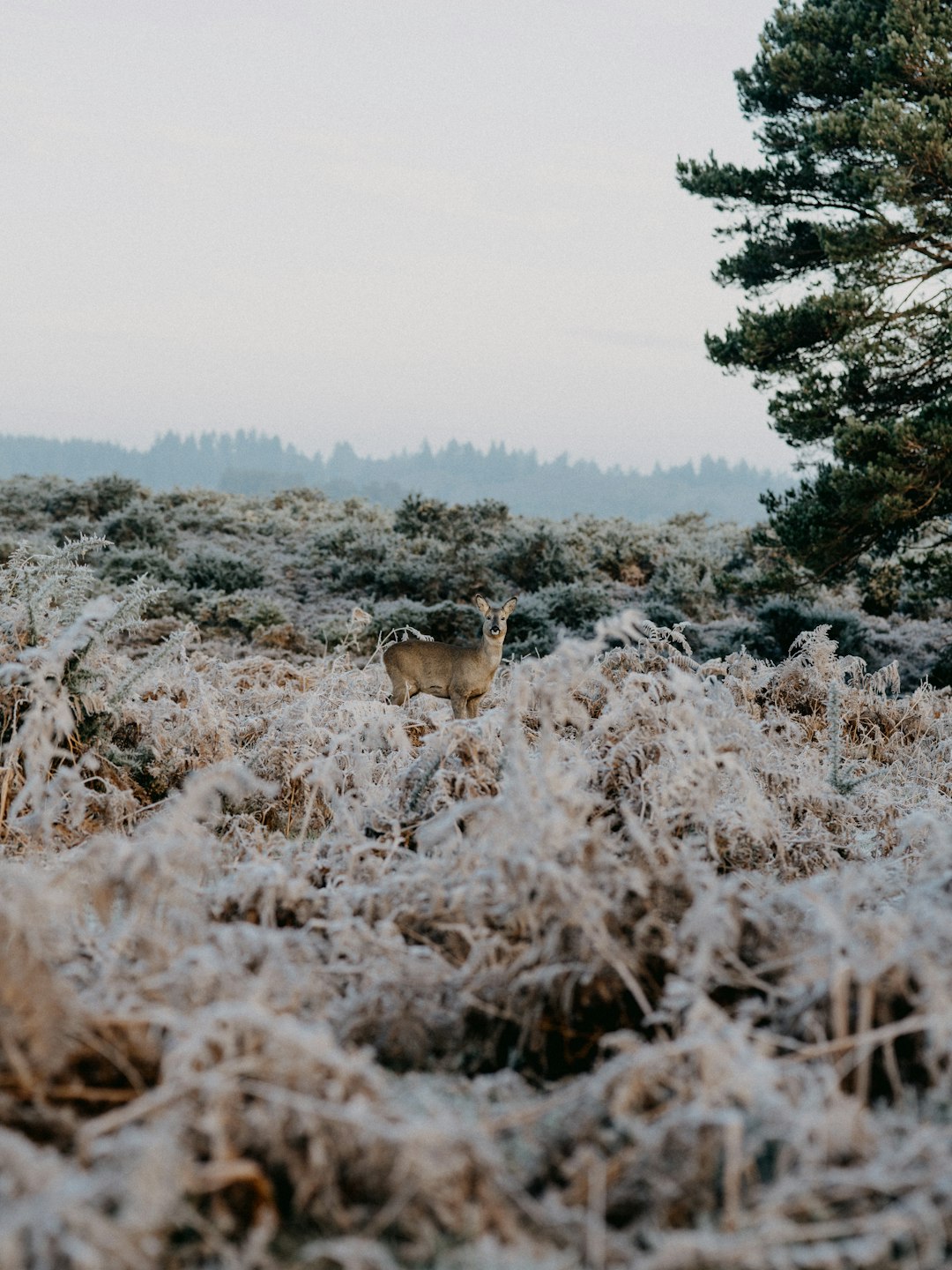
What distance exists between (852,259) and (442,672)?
7296 mm

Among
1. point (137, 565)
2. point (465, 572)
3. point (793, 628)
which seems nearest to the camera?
point (793, 628)

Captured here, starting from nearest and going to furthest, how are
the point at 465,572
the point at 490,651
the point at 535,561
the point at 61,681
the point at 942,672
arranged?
the point at 61,681 < the point at 490,651 < the point at 942,672 < the point at 465,572 < the point at 535,561

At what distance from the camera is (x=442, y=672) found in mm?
7770

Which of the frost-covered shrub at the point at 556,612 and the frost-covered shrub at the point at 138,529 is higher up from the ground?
the frost-covered shrub at the point at 138,529

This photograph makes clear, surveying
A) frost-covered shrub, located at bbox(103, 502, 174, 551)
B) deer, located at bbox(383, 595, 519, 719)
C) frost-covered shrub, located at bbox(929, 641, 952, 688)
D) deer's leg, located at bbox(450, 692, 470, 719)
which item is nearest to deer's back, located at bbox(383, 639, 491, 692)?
deer, located at bbox(383, 595, 519, 719)

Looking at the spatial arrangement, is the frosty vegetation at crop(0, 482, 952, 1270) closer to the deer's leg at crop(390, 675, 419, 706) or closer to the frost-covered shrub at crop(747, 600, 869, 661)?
the deer's leg at crop(390, 675, 419, 706)

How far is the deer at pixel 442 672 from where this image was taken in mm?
7684

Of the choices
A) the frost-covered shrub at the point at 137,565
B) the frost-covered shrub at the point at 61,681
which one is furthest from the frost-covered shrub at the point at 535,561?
the frost-covered shrub at the point at 61,681

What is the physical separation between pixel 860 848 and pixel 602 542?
16.4 meters

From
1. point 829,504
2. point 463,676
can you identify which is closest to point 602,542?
point 829,504

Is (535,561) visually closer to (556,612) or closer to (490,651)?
(556,612)

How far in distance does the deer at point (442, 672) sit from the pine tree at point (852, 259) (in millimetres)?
5175

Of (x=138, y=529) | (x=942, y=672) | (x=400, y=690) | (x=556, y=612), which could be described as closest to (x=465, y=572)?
(x=556, y=612)

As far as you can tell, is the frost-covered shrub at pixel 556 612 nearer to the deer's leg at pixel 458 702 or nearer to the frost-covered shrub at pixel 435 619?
the frost-covered shrub at pixel 435 619
